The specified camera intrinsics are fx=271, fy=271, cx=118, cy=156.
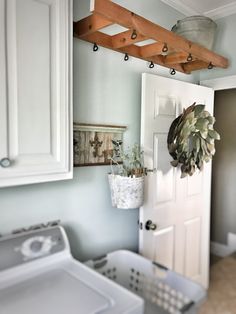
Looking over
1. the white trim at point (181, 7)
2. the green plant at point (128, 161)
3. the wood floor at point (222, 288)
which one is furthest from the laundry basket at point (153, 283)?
the white trim at point (181, 7)

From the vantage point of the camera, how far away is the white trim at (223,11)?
2.34m

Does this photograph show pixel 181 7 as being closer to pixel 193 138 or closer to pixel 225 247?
pixel 193 138

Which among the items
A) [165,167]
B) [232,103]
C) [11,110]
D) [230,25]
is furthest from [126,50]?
[232,103]

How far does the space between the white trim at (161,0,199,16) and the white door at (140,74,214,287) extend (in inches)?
26.0

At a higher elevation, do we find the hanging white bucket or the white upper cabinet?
the white upper cabinet

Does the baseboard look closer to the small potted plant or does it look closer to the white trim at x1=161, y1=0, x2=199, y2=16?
the small potted plant

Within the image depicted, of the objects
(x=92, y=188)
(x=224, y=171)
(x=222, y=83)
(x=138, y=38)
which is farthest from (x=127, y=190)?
(x=224, y=171)

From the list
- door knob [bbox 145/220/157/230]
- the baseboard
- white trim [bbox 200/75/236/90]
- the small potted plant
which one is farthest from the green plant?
the baseboard

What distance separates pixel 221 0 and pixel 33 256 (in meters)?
2.39

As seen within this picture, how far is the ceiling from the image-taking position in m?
2.28

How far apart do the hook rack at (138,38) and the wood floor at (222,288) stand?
6.81 ft

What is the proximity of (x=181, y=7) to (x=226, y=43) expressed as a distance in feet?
1.68

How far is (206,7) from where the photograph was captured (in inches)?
94.1

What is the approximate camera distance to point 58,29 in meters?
1.19
